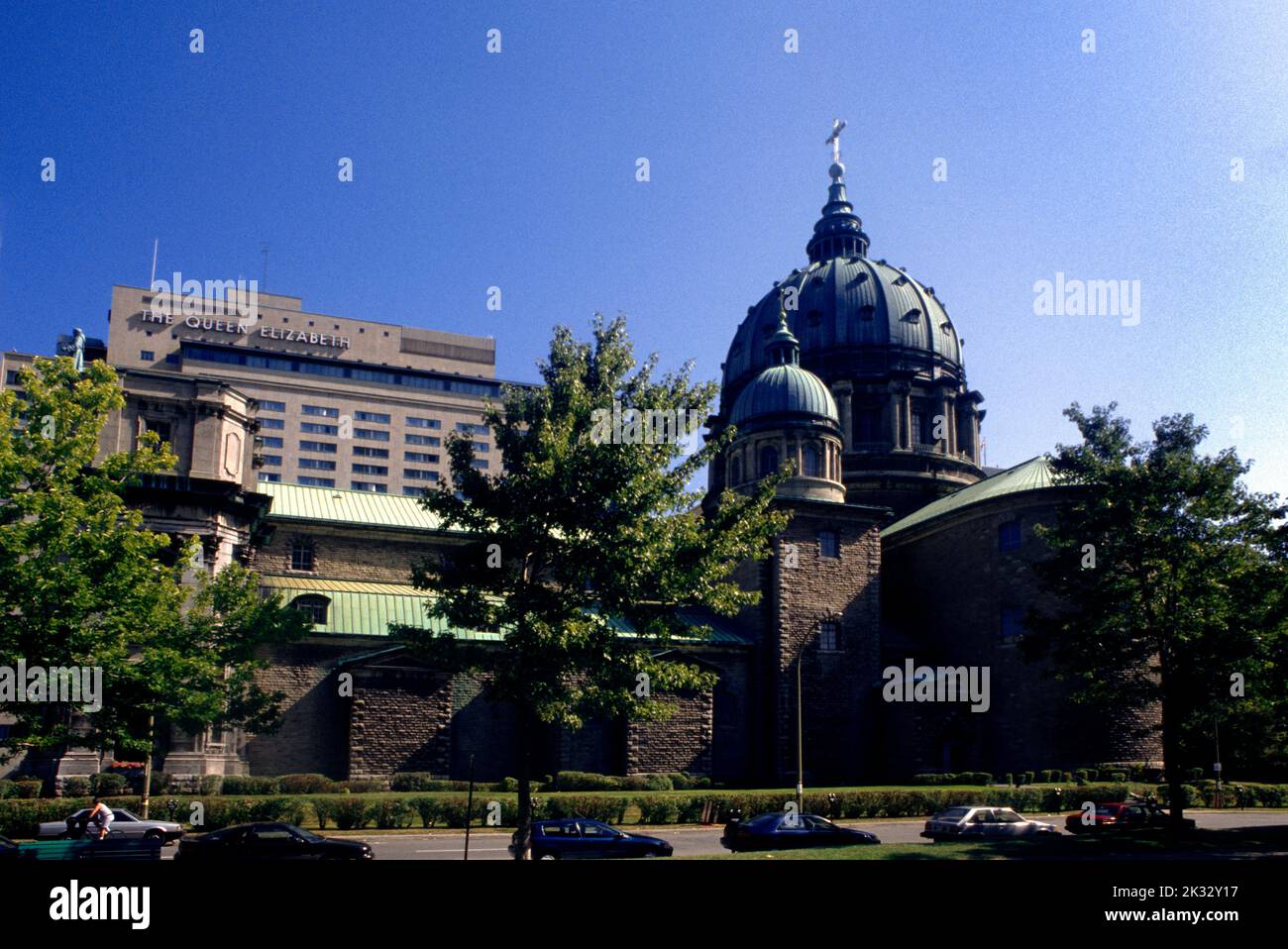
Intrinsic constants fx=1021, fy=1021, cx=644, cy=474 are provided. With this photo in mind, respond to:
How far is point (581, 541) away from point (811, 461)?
115 ft

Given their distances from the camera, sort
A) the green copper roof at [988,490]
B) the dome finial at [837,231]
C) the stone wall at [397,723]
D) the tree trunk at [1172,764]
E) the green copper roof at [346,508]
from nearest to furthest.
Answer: the tree trunk at [1172,764] < the stone wall at [397,723] < the green copper roof at [346,508] < the green copper roof at [988,490] < the dome finial at [837,231]

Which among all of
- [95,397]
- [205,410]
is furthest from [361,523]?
[95,397]

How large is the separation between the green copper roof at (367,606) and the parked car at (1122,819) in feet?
58.5

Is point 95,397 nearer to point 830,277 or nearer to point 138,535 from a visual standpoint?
point 138,535

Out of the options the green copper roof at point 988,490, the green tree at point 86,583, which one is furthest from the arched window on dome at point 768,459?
the green tree at point 86,583

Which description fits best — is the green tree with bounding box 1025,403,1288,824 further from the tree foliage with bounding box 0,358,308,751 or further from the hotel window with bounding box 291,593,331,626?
the hotel window with bounding box 291,593,331,626

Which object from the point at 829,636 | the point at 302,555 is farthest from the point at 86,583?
the point at 829,636

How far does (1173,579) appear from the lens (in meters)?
32.9

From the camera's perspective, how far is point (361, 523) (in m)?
54.0

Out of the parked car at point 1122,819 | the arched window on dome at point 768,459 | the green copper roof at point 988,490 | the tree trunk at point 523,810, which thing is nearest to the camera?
the tree trunk at point 523,810
